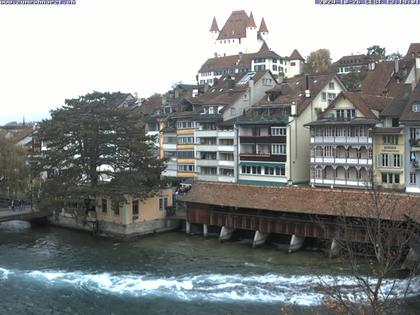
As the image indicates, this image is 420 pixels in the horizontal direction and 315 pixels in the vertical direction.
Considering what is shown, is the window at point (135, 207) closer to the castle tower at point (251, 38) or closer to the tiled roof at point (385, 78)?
the tiled roof at point (385, 78)

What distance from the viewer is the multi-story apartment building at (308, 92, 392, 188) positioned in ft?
185

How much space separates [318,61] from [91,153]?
246 feet

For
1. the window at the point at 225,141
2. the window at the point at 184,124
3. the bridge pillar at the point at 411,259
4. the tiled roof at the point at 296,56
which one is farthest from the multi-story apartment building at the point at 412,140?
the tiled roof at the point at 296,56

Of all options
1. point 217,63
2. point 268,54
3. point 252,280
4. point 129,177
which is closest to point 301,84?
point 129,177

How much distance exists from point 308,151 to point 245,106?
35.3ft

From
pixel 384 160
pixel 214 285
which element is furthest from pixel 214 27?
pixel 214 285

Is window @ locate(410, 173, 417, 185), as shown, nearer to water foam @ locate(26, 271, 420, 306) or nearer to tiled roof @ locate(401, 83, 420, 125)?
tiled roof @ locate(401, 83, 420, 125)

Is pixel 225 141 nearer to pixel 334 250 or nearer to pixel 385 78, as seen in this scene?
pixel 385 78

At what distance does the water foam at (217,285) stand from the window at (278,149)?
28.4 m

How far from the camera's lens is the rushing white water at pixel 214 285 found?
32094 mm

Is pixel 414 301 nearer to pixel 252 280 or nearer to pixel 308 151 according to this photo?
pixel 252 280

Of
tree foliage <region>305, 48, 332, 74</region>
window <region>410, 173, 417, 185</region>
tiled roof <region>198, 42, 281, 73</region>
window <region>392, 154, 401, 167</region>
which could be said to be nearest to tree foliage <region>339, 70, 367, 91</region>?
tree foliage <region>305, 48, 332, 74</region>

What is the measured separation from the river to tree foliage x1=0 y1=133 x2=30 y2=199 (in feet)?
42.1

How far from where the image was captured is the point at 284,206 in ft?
145
